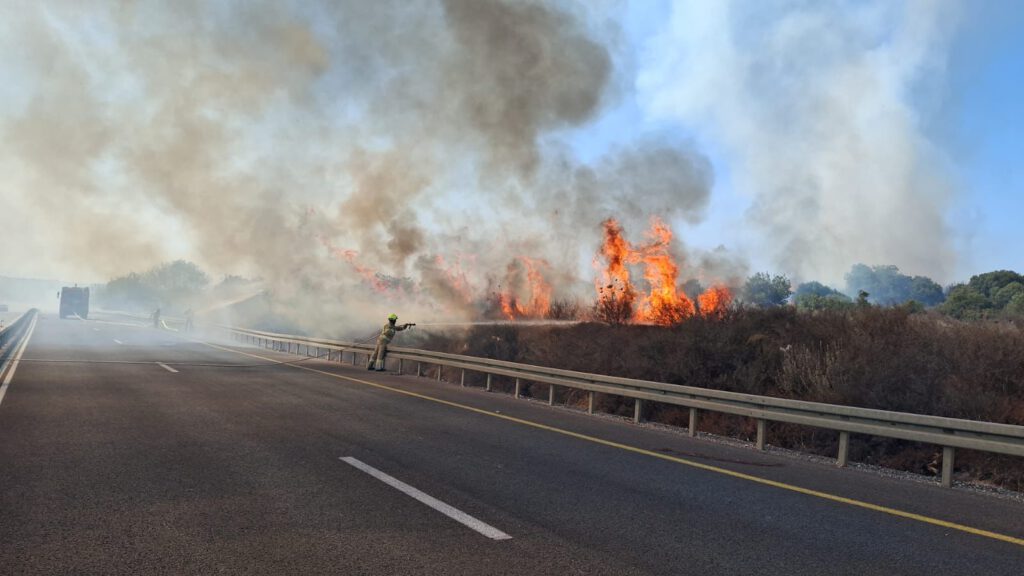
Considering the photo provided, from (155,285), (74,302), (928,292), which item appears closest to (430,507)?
(74,302)

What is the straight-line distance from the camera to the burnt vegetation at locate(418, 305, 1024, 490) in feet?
28.1

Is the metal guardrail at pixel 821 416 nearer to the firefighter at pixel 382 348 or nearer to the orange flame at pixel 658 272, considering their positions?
the firefighter at pixel 382 348

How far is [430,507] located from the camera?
5.28 m

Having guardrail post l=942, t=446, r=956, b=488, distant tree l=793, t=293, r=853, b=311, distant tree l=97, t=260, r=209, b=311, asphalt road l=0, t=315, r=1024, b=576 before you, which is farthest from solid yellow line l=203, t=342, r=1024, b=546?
distant tree l=97, t=260, r=209, b=311

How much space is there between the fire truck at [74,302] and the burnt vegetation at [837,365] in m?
61.4

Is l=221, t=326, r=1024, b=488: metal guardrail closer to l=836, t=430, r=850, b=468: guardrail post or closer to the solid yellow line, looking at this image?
l=836, t=430, r=850, b=468: guardrail post

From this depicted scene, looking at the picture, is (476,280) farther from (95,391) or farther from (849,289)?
(849,289)

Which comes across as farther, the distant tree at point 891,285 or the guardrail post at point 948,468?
the distant tree at point 891,285

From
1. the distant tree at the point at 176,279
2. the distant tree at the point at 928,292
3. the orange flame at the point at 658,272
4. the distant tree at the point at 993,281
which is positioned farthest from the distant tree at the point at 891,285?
the distant tree at the point at 176,279

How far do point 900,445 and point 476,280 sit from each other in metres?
22.5

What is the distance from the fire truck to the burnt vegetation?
201 feet

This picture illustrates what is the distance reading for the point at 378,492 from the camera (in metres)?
5.72

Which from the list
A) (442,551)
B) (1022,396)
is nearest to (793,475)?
(1022,396)

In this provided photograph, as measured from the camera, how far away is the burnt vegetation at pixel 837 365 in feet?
28.1
